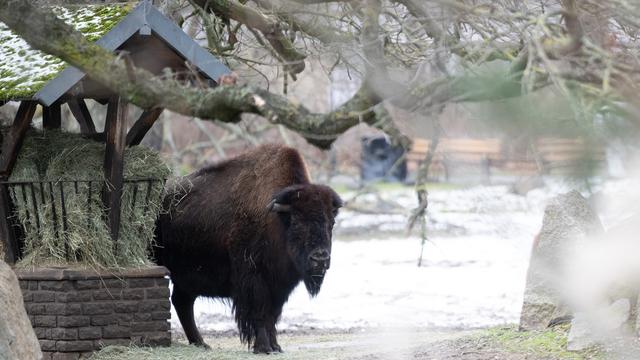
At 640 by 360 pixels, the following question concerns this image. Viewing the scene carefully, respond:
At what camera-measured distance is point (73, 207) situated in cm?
1087

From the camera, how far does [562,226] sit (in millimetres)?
11055

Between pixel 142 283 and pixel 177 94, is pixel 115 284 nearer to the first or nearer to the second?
pixel 142 283

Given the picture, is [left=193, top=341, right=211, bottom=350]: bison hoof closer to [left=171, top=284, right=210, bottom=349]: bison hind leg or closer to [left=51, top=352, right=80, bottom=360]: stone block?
[left=171, top=284, right=210, bottom=349]: bison hind leg

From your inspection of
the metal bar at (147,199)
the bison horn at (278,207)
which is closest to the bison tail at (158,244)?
the metal bar at (147,199)

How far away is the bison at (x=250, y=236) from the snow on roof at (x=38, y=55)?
2.31m

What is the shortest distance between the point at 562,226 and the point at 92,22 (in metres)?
4.89

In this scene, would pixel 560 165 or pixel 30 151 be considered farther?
pixel 30 151

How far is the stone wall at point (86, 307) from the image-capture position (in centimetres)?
1090

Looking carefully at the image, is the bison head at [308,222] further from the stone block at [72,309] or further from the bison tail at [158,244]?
the stone block at [72,309]

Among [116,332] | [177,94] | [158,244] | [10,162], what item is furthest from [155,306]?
[177,94]

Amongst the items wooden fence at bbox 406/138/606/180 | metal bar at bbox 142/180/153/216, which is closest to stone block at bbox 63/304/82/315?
metal bar at bbox 142/180/153/216

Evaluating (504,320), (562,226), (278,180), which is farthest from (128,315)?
(504,320)

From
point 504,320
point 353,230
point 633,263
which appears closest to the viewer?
point 633,263

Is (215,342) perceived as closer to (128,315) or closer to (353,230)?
(128,315)
